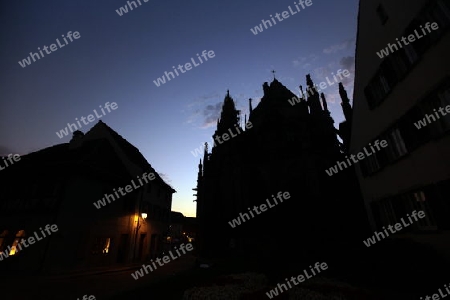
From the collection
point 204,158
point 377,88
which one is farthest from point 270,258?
point 204,158

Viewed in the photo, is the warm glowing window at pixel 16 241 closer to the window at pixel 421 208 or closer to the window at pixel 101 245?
the window at pixel 101 245

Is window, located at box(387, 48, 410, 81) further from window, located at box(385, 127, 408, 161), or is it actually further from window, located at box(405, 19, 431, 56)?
window, located at box(385, 127, 408, 161)

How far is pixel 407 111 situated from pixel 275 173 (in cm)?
1990

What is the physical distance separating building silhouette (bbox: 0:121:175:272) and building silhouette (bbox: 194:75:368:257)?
10.5 metres

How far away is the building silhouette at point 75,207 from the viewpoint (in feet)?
53.5

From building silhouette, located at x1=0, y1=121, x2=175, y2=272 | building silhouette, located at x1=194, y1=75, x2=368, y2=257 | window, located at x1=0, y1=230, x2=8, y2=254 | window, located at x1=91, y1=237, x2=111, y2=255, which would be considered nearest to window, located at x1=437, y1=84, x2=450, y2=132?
building silhouette, located at x1=194, y1=75, x2=368, y2=257

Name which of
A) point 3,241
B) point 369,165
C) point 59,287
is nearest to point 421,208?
point 369,165

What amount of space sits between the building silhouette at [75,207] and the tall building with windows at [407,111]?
67.3 ft

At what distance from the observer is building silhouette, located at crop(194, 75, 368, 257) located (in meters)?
24.6

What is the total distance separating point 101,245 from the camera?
20016mm

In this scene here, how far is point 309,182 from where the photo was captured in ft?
85.1

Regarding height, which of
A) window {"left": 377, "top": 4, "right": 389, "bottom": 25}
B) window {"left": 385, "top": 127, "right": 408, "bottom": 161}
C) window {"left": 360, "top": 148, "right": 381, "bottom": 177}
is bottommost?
window {"left": 360, "top": 148, "right": 381, "bottom": 177}

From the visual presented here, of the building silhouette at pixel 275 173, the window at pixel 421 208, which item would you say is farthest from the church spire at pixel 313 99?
→ the window at pixel 421 208

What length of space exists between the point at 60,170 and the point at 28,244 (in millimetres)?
5407
